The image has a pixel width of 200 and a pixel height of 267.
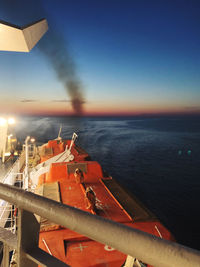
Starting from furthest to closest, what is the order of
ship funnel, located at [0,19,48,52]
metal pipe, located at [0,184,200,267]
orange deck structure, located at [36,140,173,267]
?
orange deck structure, located at [36,140,173,267], ship funnel, located at [0,19,48,52], metal pipe, located at [0,184,200,267]

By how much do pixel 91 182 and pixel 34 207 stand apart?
9.46 m

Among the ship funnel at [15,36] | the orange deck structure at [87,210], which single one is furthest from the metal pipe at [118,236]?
the orange deck structure at [87,210]

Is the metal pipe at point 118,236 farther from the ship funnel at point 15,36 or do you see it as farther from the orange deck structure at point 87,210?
the orange deck structure at point 87,210

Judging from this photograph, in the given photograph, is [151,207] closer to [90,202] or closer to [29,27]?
[90,202]

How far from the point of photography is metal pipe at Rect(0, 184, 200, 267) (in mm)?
556

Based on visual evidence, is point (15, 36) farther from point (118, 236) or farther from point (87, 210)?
point (87, 210)

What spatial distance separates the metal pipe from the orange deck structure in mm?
5149

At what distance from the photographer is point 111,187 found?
927 centimetres

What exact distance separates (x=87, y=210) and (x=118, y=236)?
6.76 metres

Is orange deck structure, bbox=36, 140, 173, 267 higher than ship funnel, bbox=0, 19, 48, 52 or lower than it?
lower

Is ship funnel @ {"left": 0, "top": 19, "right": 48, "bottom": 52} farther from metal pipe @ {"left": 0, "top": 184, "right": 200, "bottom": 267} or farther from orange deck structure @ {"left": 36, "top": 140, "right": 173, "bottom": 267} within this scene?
orange deck structure @ {"left": 36, "top": 140, "right": 173, "bottom": 267}

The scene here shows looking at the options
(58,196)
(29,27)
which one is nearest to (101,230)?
(29,27)

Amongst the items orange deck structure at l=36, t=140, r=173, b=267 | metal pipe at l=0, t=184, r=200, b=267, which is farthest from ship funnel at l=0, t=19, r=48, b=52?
orange deck structure at l=36, t=140, r=173, b=267

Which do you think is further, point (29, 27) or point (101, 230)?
point (29, 27)
